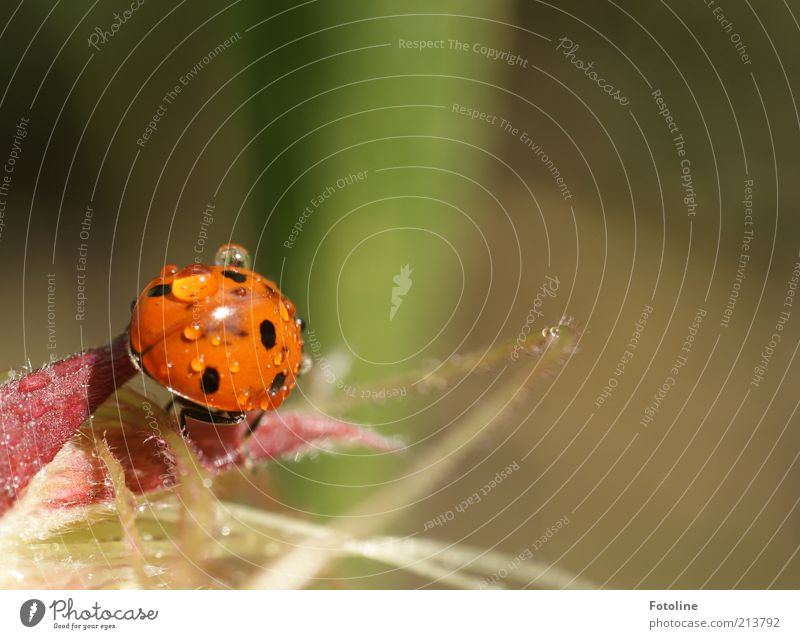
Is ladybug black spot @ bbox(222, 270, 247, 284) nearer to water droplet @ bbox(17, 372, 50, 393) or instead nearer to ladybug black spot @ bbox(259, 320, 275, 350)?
ladybug black spot @ bbox(259, 320, 275, 350)

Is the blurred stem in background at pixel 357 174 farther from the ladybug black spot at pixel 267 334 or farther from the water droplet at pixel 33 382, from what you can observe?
the water droplet at pixel 33 382

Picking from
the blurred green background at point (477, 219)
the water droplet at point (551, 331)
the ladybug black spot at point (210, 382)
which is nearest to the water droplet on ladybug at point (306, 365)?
the blurred green background at point (477, 219)

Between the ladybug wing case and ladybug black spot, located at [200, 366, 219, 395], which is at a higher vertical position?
the ladybug wing case

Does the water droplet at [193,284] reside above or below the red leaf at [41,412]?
above

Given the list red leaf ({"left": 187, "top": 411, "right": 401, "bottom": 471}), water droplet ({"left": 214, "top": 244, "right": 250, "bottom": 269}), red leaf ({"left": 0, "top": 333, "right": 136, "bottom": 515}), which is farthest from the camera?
water droplet ({"left": 214, "top": 244, "right": 250, "bottom": 269})

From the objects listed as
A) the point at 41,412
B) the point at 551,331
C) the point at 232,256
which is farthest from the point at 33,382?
the point at 551,331

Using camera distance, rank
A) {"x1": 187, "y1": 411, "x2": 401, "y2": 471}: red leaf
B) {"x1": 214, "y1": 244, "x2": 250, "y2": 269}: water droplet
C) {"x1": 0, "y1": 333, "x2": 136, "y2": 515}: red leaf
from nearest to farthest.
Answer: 1. {"x1": 0, "y1": 333, "x2": 136, "y2": 515}: red leaf
2. {"x1": 187, "y1": 411, "x2": 401, "y2": 471}: red leaf
3. {"x1": 214, "y1": 244, "x2": 250, "y2": 269}: water droplet

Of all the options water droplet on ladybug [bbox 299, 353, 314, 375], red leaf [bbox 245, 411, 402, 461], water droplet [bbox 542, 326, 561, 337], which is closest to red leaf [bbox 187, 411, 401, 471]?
red leaf [bbox 245, 411, 402, 461]

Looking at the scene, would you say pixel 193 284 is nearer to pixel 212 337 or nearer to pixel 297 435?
pixel 212 337
